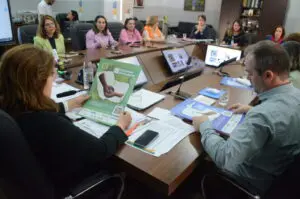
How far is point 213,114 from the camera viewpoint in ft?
4.77

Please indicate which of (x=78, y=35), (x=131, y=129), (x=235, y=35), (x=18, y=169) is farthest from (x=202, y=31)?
(x=18, y=169)

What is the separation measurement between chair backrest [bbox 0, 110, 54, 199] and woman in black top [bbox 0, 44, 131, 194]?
60 millimetres

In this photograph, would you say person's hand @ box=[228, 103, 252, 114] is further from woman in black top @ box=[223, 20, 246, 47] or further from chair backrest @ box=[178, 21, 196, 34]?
chair backrest @ box=[178, 21, 196, 34]

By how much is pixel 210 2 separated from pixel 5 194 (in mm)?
7056

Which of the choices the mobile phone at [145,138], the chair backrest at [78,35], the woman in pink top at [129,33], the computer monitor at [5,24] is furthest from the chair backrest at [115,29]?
the mobile phone at [145,138]

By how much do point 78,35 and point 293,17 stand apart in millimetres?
4863

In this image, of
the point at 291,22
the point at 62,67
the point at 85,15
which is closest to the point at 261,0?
the point at 291,22

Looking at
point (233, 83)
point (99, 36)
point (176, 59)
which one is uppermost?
point (99, 36)

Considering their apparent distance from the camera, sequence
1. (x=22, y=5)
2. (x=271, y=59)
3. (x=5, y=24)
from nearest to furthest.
A: 1. (x=271, y=59)
2. (x=5, y=24)
3. (x=22, y=5)

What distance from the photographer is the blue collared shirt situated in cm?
97

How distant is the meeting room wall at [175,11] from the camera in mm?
6871

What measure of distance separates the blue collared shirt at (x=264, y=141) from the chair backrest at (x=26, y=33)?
289cm

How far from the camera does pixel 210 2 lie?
685 cm

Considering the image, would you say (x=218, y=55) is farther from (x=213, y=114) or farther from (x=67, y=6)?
(x=67, y=6)
